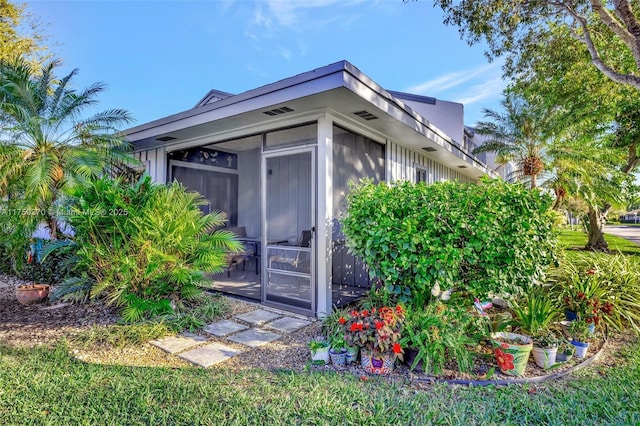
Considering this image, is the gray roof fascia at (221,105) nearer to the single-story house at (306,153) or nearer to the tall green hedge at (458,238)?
the single-story house at (306,153)

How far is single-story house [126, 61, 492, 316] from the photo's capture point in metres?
4.13

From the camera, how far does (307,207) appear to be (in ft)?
18.0

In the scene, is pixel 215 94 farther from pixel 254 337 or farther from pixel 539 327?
pixel 539 327

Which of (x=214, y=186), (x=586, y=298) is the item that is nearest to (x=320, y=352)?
(x=586, y=298)

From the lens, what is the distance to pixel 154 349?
3.52 metres

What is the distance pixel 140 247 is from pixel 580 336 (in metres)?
5.05

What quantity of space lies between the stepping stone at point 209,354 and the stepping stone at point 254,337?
0.63ft

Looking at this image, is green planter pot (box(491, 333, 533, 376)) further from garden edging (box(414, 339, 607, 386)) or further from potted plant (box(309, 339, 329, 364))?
potted plant (box(309, 339, 329, 364))

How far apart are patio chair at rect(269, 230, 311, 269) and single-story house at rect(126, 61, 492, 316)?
0.01 metres

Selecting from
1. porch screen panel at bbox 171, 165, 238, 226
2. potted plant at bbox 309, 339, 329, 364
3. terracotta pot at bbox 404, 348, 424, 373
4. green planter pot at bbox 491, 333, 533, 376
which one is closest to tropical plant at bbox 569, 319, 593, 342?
green planter pot at bbox 491, 333, 533, 376

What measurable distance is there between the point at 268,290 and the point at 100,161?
344cm

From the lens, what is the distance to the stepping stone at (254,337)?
12.1 feet

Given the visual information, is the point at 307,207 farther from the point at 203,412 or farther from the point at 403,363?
the point at 203,412

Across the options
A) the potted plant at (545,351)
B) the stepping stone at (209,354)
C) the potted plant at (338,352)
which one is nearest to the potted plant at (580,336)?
the potted plant at (545,351)
